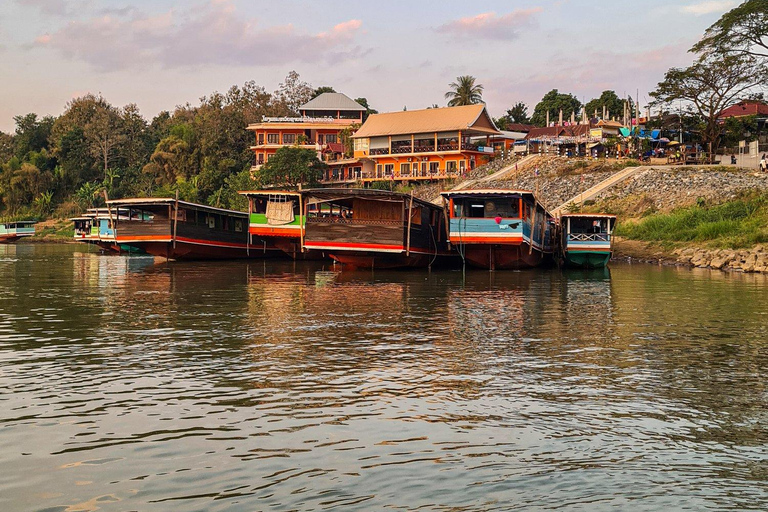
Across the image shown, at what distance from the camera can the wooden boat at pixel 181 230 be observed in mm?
37500

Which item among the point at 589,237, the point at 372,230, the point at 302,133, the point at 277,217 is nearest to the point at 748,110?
the point at 589,237

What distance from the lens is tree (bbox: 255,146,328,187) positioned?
67812 mm

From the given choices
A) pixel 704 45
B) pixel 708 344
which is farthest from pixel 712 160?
pixel 708 344

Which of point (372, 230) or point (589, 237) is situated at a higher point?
point (372, 230)

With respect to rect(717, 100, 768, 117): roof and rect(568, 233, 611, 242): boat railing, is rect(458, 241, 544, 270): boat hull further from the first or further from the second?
rect(717, 100, 768, 117): roof

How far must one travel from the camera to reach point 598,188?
175 feet

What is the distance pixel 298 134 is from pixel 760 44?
44.9m

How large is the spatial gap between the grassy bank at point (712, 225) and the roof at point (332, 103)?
46.2 metres

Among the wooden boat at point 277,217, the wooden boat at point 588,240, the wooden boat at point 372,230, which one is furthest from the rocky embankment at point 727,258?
the wooden boat at point 277,217

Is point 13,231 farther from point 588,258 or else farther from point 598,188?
point 588,258

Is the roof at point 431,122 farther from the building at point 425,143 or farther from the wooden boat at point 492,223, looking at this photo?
the wooden boat at point 492,223

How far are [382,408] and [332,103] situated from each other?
260 ft

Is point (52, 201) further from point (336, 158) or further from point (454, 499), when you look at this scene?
point (454, 499)

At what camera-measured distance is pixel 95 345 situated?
13.6 m
